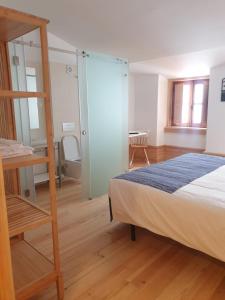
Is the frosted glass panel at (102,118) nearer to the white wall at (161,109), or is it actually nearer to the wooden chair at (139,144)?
the wooden chair at (139,144)

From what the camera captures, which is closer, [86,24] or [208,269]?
[208,269]

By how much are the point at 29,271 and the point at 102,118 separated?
2158 millimetres

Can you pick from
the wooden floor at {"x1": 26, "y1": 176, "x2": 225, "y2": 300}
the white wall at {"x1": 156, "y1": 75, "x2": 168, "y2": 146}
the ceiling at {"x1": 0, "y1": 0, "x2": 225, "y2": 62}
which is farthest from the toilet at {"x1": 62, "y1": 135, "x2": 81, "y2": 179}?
the white wall at {"x1": 156, "y1": 75, "x2": 168, "y2": 146}

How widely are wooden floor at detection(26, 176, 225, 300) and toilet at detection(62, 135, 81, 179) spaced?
50.3 inches

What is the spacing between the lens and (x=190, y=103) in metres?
5.20

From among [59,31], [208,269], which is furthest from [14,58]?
[208,269]

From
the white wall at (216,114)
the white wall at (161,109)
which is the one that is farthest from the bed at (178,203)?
the white wall at (161,109)

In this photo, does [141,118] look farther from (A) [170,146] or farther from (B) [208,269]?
(B) [208,269]

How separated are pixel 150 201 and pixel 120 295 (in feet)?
2.41

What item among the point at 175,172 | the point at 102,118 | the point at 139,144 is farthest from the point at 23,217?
the point at 139,144

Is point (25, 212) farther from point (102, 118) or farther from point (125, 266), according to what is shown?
point (102, 118)

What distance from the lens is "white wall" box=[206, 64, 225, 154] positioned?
4.22 meters

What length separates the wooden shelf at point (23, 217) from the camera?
129cm

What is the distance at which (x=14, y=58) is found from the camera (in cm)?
269
